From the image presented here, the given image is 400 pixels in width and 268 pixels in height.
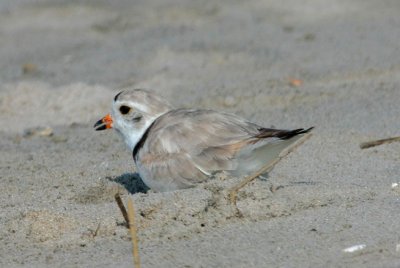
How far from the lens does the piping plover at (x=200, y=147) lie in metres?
4.73

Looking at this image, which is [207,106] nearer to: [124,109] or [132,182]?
[124,109]

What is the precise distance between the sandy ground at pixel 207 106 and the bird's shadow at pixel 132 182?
13mm

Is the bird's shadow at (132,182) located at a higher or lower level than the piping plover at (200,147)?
lower

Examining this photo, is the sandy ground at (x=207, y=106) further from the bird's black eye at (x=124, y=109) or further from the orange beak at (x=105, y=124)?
the bird's black eye at (x=124, y=109)

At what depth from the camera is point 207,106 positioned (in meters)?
6.99

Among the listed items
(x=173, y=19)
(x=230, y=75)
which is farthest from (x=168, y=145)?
(x=173, y=19)

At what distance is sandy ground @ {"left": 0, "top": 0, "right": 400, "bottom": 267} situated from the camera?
3.95m

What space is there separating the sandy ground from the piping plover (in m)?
0.17

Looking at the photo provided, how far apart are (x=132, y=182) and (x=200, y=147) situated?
0.62 metres

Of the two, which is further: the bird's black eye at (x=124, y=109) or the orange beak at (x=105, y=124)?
the orange beak at (x=105, y=124)

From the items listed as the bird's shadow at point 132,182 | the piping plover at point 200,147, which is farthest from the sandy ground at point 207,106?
the piping plover at point 200,147

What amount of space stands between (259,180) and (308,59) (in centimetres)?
357

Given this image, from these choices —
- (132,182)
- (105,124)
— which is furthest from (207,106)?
(132,182)

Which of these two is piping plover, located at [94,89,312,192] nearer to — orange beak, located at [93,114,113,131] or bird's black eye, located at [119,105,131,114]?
bird's black eye, located at [119,105,131,114]
